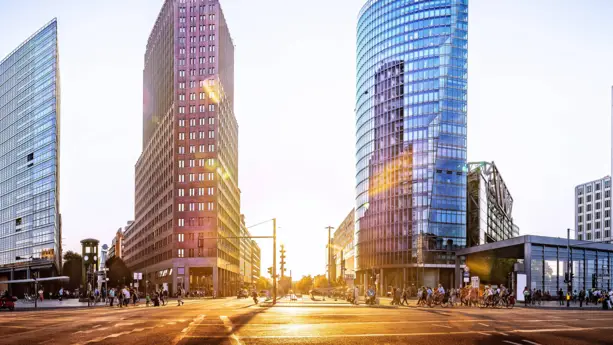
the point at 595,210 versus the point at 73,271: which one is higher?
the point at 595,210

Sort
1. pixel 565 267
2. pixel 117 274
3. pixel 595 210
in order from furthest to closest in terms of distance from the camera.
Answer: pixel 595 210, pixel 117 274, pixel 565 267

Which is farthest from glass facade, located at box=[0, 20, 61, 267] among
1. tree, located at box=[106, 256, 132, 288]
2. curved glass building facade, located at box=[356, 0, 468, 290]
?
curved glass building facade, located at box=[356, 0, 468, 290]

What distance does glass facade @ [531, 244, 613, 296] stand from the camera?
78.4 metres

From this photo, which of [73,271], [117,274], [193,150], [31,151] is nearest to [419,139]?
[193,150]

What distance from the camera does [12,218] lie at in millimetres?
170500

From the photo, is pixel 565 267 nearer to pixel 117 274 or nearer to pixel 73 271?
pixel 117 274

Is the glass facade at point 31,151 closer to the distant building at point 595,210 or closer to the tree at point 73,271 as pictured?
the tree at point 73,271

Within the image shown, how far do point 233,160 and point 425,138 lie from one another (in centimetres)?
5854

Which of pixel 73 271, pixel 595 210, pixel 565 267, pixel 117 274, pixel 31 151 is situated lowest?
pixel 73 271

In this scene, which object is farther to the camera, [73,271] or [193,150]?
[73,271]

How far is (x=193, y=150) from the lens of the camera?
127125 mm

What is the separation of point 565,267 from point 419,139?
153 ft

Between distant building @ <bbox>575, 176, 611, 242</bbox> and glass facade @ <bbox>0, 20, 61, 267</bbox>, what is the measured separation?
14791 centimetres

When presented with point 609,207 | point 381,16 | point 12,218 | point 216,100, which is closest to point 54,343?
point 216,100
